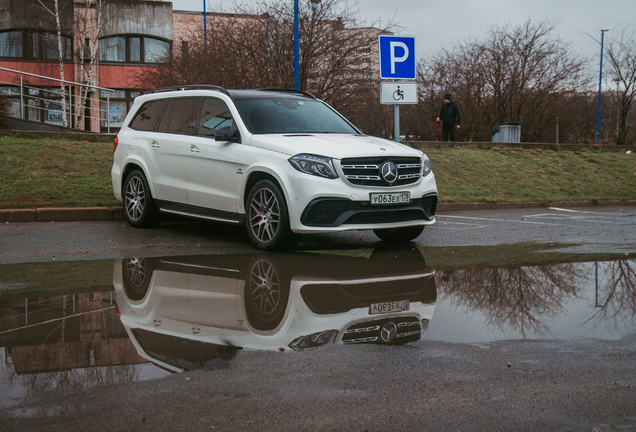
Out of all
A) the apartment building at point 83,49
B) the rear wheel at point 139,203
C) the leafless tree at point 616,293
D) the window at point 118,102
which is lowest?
the leafless tree at point 616,293

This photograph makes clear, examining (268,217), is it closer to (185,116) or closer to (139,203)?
(185,116)

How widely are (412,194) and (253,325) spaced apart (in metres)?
3.73

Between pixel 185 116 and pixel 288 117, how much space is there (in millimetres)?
1488

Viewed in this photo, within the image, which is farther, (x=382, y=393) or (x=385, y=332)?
(x=385, y=332)

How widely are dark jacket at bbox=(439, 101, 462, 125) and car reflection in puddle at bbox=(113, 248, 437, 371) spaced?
14.1 meters

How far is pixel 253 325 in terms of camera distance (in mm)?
4305

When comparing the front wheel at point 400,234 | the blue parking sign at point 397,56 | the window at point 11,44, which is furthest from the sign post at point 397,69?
the window at point 11,44

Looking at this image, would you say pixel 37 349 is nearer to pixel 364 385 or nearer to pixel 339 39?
pixel 364 385

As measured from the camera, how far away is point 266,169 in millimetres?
7348

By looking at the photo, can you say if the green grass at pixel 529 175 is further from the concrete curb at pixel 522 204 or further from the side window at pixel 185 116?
the side window at pixel 185 116

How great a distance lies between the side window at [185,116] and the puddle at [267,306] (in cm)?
246

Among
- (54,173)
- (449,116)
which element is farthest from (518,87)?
(54,173)

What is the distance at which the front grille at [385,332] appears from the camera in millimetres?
3934

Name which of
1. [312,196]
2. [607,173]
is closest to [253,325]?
[312,196]
